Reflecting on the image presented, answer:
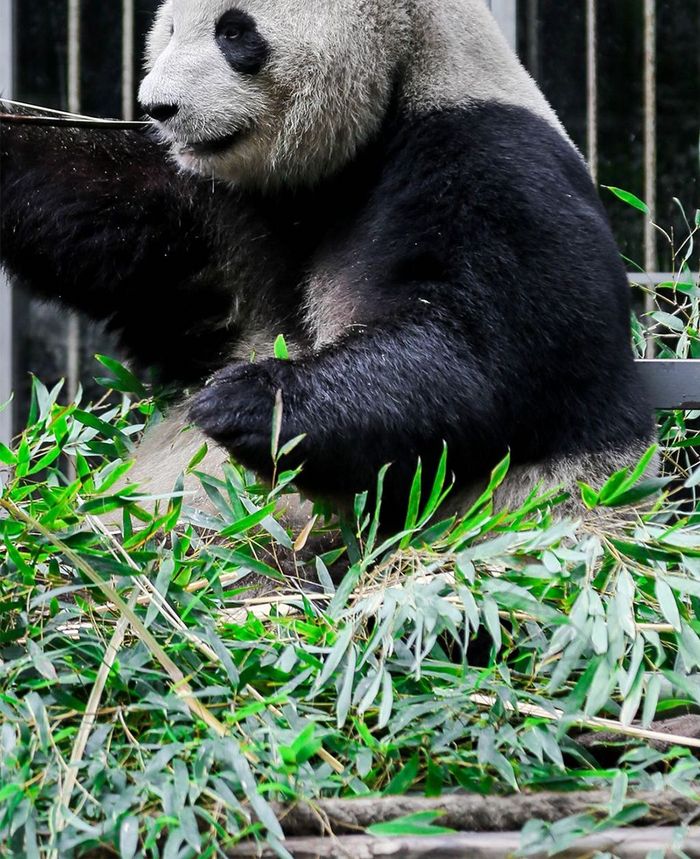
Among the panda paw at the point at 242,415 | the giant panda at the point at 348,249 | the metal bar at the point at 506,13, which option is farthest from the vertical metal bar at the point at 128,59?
the panda paw at the point at 242,415

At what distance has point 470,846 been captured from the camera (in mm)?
1548

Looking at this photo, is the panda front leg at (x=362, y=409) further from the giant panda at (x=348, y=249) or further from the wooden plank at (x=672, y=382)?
the wooden plank at (x=672, y=382)

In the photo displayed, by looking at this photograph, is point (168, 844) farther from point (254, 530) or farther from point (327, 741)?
point (254, 530)

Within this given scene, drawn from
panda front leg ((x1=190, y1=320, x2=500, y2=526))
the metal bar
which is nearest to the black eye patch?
panda front leg ((x1=190, y1=320, x2=500, y2=526))

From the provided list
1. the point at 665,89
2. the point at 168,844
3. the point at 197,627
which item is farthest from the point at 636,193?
the point at 168,844

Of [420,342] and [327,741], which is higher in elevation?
[420,342]

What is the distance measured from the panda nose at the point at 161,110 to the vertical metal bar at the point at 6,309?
6.47 feet

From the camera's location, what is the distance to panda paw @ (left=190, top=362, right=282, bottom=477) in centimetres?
211

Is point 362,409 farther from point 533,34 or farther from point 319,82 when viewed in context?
point 533,34

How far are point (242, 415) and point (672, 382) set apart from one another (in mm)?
1028

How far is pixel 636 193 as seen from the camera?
4594mm

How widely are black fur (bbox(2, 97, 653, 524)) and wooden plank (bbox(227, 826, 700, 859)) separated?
2.46ft

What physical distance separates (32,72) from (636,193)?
220cm

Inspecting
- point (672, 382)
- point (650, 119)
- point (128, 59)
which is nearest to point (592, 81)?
point (650, 119)
